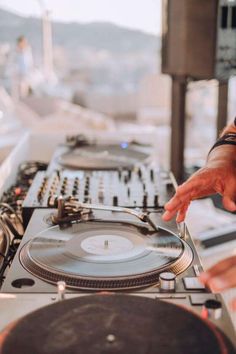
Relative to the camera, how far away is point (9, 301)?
83cm

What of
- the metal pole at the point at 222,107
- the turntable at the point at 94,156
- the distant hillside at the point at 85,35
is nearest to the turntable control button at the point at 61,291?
the turntable at the point at 94,156

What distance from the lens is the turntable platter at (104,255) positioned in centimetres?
91

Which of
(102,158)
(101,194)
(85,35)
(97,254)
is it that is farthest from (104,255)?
(85,35)

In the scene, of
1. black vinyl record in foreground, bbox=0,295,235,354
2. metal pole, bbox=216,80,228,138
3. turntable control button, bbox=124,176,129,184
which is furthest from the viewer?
metal pole, bbox=216,80,228,138

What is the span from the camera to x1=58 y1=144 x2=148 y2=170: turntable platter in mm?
1781

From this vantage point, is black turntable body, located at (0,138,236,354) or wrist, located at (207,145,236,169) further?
wrist, located at (207,145,236,169)

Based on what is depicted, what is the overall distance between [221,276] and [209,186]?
1.23 ft

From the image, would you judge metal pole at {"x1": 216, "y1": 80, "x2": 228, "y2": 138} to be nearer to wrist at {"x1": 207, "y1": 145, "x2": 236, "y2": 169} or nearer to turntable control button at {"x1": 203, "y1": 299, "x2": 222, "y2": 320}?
wrist at {"x1": 207, "y1": 145, "x2": 236, "y2": 169}

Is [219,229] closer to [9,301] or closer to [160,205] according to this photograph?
[160,205]

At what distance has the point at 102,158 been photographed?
Answer: 6.16 feet

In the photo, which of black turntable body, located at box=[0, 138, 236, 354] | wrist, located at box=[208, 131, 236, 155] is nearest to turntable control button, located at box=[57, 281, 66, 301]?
black turntable body, located at box=[0, 138, 236, 354]

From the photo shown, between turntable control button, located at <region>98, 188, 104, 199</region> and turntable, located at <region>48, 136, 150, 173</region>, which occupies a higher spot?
turntable control button, located at <region>98, 188, 104, 199</region>

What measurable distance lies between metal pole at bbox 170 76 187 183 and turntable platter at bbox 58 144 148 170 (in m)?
0.74

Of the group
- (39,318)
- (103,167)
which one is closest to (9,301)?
(39,318)
